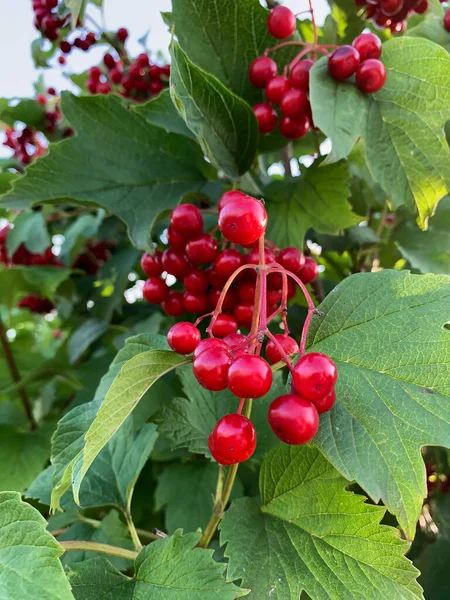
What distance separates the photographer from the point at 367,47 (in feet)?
2.92

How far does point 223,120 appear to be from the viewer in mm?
872

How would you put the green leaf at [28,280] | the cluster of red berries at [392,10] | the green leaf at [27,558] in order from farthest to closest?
the green leaf at [28,280], the cluster of red berries at [392,10], the green leaf at [27,558]

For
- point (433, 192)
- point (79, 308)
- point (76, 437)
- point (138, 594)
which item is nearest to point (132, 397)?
point (76, 437)

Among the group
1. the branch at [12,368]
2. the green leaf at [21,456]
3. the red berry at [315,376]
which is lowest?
the branch at [12,368]

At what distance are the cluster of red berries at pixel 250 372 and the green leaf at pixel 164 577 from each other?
136mm

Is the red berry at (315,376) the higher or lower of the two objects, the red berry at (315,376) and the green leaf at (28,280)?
the higher

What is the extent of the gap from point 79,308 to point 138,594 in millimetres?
1291

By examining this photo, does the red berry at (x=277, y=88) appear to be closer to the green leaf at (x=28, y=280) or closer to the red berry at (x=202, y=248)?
the red berry at (x=202, y=248)

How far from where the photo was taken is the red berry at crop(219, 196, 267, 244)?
0.62 m

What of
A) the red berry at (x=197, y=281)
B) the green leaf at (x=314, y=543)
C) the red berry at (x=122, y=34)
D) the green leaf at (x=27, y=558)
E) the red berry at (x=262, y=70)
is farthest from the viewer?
the red berry at (x=122, y=34)

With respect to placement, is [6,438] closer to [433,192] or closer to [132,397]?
[132,397]

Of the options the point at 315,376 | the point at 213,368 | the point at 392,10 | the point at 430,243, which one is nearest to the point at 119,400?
the point at 213,368

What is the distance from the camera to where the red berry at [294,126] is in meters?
0.93

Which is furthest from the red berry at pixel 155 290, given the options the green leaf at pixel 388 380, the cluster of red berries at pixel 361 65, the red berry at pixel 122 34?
the red berry at pixel 122 34
